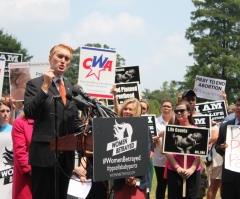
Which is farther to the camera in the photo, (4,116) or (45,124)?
(4,116)

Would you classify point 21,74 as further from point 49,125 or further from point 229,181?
point 49,125

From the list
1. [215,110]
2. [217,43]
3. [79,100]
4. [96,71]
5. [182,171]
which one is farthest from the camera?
[217,43]

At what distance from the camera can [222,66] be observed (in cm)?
5594

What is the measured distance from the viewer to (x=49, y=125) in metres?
4.91

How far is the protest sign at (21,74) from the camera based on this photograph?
31.3 feet

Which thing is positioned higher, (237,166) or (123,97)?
(123,97)

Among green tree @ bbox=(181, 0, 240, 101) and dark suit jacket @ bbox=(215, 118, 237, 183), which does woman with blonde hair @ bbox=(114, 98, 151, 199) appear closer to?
dark suit jacket @ bbox=(215, 118, 237, 183)

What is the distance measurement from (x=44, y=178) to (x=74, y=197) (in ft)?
8.85

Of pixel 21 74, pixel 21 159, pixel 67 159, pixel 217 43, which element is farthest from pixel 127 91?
pixel 217 43

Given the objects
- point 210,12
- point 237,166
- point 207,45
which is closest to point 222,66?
point 207,45

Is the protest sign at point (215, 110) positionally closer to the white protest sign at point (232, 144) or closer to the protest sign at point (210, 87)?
the protest sign at point (210, 87)

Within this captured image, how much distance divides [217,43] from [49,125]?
53.9 meters

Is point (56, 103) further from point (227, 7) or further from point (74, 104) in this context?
point (227, 7)

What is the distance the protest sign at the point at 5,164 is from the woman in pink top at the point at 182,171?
2.16m
